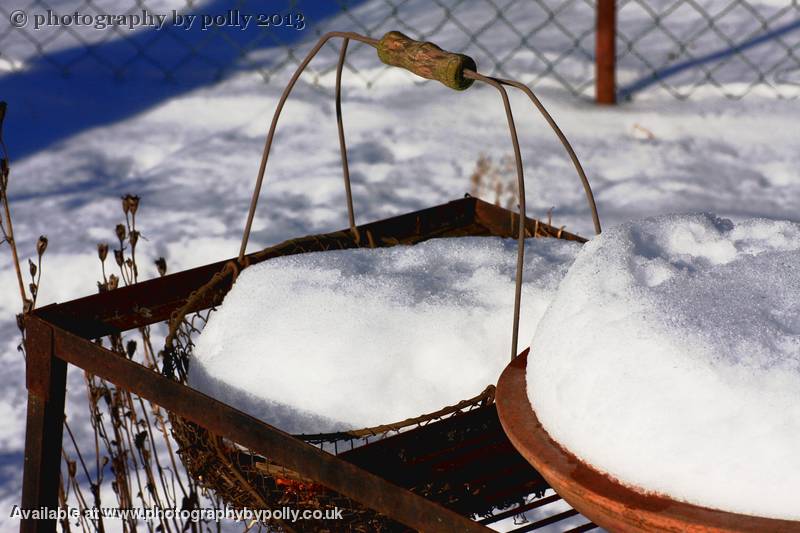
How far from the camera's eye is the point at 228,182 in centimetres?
363

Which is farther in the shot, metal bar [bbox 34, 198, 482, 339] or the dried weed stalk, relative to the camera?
the dried weed stalk

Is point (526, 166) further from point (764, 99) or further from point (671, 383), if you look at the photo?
point (671, 383)

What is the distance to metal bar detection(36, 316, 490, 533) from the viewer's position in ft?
3.59

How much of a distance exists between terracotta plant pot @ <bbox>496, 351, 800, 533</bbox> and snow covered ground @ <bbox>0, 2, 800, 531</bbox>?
1.92 m

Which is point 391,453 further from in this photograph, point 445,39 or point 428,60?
point 445,39

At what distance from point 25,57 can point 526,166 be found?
232 centimetres

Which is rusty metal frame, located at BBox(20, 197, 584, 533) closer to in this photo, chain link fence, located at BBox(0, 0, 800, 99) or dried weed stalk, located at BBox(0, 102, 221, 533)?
dried weed stalk, located at BBox(0, 102, 221, 533)

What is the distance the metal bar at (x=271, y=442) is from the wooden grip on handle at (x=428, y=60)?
0.51 meters

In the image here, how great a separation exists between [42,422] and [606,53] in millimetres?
2935

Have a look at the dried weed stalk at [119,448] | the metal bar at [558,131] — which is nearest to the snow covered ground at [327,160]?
the dried weed stalk at [119,448]

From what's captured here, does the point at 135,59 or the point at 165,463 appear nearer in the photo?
the point at 165,463

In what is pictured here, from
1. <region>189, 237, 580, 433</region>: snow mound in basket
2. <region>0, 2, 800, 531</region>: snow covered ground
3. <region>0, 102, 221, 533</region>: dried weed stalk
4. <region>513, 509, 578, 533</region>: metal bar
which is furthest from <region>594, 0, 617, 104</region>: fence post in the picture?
<region>513, 509, 578, 533</region>: metal bar

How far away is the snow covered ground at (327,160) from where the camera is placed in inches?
128

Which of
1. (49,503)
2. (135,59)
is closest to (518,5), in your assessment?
(135,59)
